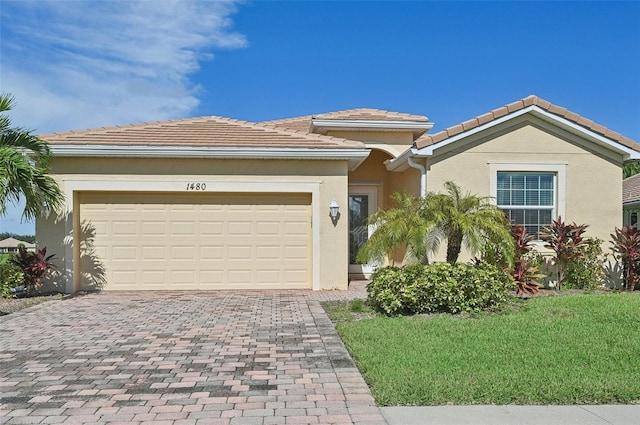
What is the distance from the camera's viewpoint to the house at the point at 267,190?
12438mm

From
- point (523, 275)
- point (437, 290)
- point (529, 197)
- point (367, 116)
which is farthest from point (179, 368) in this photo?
point (367, 116)

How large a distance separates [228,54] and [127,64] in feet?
9.27

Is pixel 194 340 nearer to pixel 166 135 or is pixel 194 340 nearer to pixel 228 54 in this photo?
pixel 166 135

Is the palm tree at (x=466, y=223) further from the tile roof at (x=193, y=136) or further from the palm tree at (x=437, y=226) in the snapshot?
the tile roof at (x=193, y=136)

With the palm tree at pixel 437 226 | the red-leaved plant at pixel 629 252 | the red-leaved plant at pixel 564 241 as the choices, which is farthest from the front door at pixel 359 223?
the red-leaved plant at pixel 629 252

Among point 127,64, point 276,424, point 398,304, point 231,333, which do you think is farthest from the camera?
point 127,64

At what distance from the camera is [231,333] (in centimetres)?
770

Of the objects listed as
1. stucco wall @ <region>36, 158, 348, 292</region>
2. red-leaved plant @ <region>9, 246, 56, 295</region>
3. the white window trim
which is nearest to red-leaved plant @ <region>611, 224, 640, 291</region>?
the white window trim

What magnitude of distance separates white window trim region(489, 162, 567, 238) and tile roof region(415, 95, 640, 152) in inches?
45.9

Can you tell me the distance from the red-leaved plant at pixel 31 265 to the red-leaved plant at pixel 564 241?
12510 millimetres

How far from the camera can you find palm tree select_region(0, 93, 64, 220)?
9.86 metres

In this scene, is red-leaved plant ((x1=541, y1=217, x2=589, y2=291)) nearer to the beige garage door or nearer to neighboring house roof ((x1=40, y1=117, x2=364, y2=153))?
neighboring house roof ((x1=40, y1=117, x2=364, y2=153))

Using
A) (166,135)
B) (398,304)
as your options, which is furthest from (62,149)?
(398,304)

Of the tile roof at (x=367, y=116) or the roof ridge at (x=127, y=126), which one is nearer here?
the roof ridge at (x=127, y=126)
